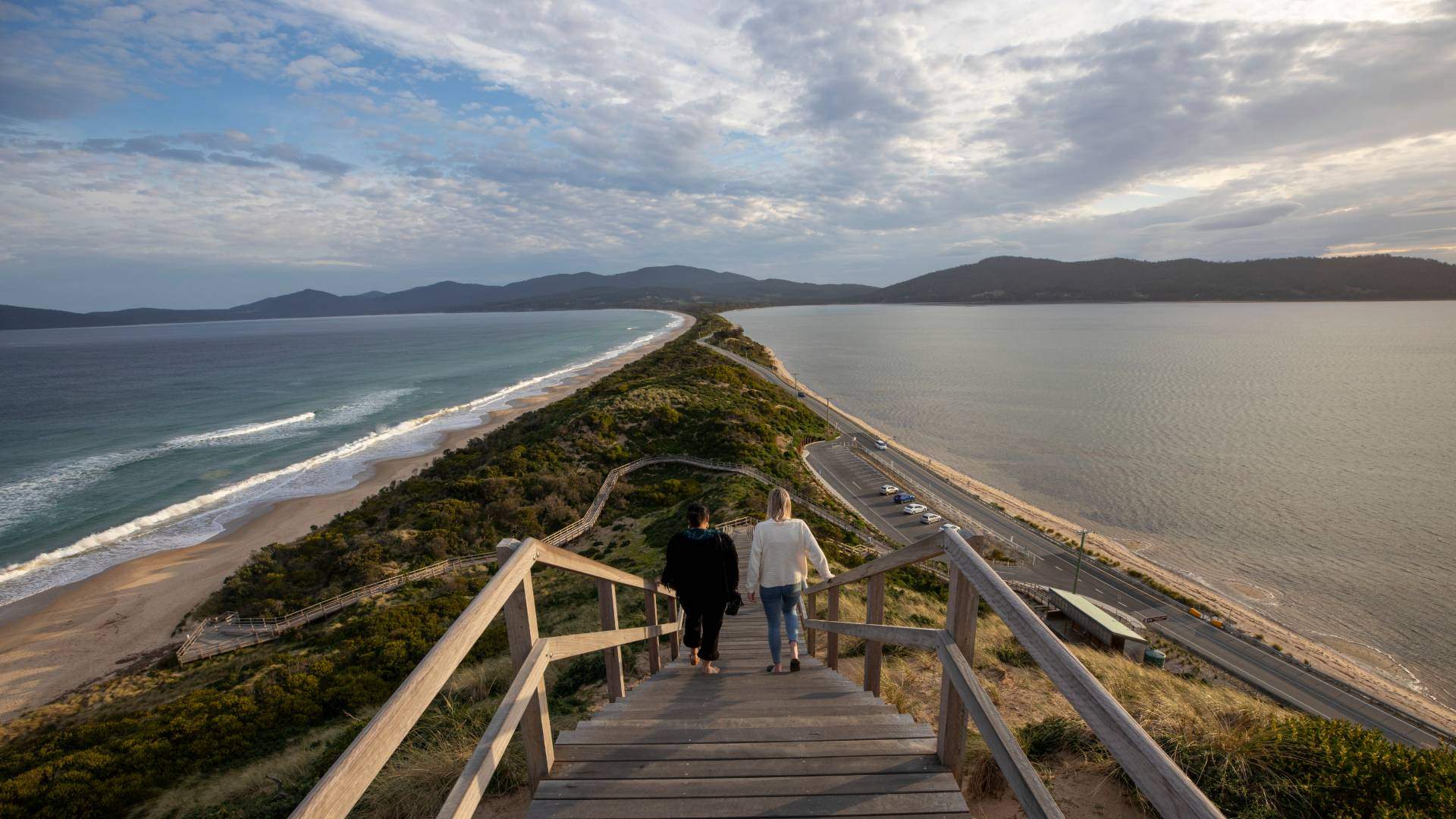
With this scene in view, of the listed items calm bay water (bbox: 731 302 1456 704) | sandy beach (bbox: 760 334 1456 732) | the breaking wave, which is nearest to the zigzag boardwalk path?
sandy beach (bbox: 760 334 1456 732)

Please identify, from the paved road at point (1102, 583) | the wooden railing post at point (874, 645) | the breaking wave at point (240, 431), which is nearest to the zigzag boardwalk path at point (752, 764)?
the wooden railing post at point (874, 645)

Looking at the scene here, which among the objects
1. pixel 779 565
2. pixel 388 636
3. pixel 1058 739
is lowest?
pixel 388 636

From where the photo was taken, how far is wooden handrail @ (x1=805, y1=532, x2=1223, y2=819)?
4.52 feet

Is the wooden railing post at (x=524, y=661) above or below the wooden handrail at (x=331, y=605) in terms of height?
above

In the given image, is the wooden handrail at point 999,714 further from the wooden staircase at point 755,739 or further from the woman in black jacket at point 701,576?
the woman in black jacket at point 701,576

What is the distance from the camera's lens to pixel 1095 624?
640 inches

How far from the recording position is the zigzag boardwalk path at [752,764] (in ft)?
8.59

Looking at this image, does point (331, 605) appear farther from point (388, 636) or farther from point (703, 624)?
point (703, 624)

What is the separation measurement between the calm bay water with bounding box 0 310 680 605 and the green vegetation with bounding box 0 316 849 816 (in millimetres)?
10637

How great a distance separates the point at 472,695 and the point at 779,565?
14.8 ft

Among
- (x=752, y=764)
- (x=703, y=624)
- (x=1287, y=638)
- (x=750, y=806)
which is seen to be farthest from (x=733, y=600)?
(x=1287, y=638)

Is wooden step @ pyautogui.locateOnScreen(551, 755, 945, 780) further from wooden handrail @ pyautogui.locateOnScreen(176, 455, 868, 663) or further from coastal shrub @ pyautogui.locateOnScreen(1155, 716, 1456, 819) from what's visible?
wooden handrail @ pyautogui.locateOnScreen(176, 455, 868, 663)

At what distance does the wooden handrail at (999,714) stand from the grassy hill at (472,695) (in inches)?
48.6

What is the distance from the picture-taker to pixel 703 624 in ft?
17.4
